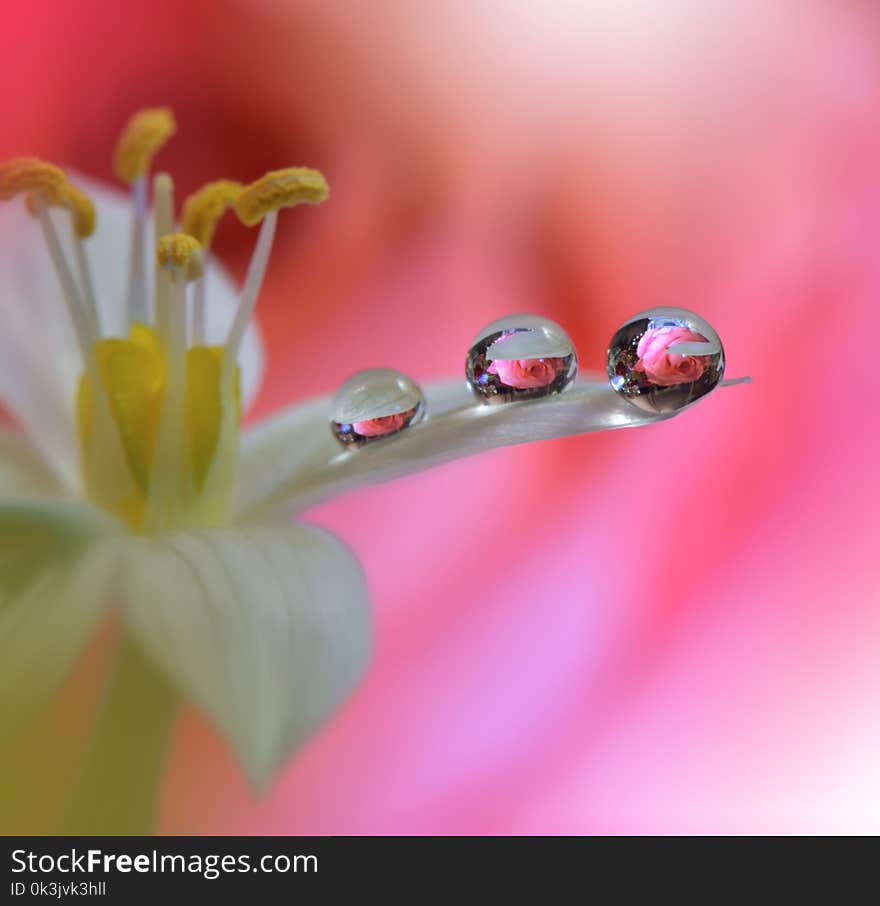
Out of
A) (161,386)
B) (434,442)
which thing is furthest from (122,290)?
(434,442)

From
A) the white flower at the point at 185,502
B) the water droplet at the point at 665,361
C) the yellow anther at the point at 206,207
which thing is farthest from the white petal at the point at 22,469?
the water droplet at the point at 665,361

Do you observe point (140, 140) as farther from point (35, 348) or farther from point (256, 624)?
point (256, 624)

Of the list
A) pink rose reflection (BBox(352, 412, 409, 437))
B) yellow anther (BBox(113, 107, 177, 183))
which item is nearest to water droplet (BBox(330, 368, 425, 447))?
pink rose reflection (BBox(352, 412, 409, 437))

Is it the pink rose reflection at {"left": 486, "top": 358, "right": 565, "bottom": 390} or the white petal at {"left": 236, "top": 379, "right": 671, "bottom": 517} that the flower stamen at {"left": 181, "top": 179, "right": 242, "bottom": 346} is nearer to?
the white petal at {"left": 236, "top": 379, "right": 671, "bottom": 517}

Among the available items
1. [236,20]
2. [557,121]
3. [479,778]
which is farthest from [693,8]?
[479,778]

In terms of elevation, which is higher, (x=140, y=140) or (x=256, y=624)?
(x=140, y=140)

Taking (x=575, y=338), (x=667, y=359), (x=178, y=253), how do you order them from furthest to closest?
1. (x=575, y=338)
2. (x=178, y=253)
3. (x=667, y=359)

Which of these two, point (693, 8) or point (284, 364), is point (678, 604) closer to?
point (284, 364)
